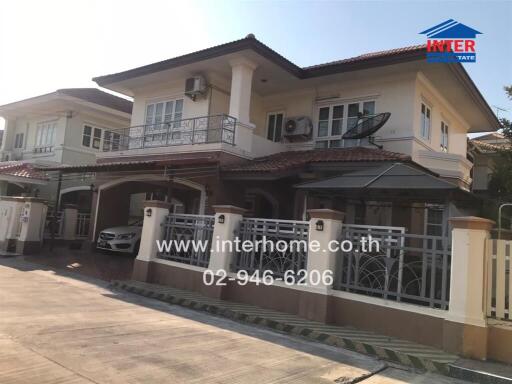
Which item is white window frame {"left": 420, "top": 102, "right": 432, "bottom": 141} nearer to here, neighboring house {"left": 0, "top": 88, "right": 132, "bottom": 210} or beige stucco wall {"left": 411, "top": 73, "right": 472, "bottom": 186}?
beige stucco wall {"left": 411, "top": 73, "right": 472, "bottom": 186}

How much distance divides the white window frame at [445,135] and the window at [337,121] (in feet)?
11.9

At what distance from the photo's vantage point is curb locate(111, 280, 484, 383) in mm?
5453

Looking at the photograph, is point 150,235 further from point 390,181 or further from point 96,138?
point 96,138

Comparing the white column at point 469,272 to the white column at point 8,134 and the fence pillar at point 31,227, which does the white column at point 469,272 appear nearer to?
the fence pillar at point 31,227

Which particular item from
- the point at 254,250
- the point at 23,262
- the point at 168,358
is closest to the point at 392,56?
the point at 254,250

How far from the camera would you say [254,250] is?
27.6 ft

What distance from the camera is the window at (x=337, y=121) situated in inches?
531

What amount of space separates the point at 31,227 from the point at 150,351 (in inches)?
440

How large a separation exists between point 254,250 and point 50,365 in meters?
4.57

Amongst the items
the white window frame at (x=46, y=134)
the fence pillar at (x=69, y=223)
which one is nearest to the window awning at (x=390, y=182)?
the fence pillar at (x=69, y=223)

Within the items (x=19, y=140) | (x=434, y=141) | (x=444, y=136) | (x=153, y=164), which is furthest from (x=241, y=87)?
(x=19, y=140)

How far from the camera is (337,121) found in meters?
14.0

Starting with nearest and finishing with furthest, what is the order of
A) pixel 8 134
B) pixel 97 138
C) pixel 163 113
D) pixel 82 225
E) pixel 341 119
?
pixel 341 119 → pixel 163 113 → pixel 82 225 → pixel 97 138 → pixel 8 134

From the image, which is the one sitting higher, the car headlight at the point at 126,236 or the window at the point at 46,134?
the window at the point at 46,134
